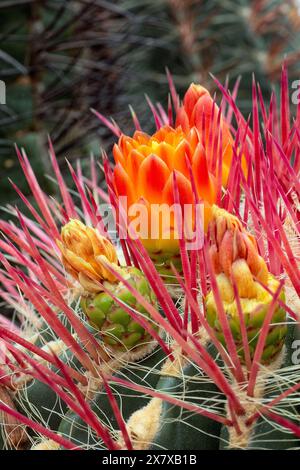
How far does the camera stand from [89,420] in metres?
0.45

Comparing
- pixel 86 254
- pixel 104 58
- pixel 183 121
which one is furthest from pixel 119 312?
pixel 104 58

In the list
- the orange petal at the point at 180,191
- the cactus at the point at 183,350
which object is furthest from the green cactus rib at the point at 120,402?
the orange petal at the point at 180,191

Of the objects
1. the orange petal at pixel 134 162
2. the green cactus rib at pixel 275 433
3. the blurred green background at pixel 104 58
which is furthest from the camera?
the blurred green background at pixel 104 58

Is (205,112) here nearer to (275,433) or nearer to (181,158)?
(181,158)

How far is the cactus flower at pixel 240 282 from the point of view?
1.38ft

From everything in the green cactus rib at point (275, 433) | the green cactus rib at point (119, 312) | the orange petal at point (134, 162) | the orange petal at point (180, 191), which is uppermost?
the orange petal at point (134, 162)

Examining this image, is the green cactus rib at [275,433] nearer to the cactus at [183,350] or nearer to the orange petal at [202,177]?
the cactus at [183,350]

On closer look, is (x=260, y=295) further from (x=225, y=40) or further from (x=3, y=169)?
(x=225, y=40)

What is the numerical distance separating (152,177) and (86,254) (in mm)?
75

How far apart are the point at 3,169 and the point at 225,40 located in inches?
Result: 34.0

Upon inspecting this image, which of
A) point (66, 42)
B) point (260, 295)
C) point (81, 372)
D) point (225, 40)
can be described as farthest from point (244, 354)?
point (225, 40)

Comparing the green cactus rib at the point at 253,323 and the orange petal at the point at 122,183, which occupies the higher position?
the orange petal at the point at 122,183

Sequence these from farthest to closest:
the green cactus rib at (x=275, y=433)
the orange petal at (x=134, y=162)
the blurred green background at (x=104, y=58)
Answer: the blurred green background at (x=104, y=58) → the orange petal at (x=134, y=162) → the green cactus rib at (x=275, y=433)

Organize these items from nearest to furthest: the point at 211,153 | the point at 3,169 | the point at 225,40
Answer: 1. the point at 211,153
2. the point at 3,169
3. the point at 225,40
